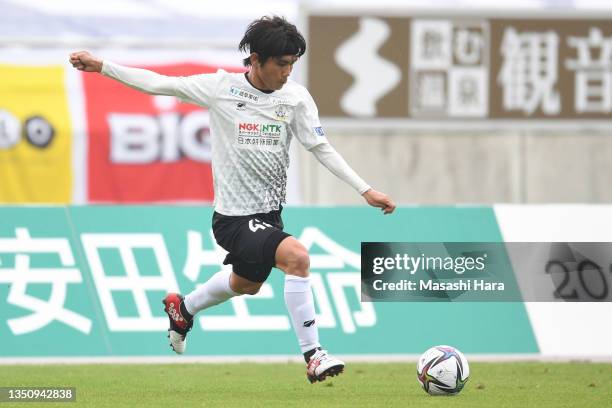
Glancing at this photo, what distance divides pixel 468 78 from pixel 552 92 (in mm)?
1080

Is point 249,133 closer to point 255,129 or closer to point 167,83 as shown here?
point 255,129

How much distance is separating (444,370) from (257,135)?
5.90 ft

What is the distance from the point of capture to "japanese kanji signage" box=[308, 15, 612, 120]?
17641 millimetres

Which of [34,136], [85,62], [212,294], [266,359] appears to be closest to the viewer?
[85,62]

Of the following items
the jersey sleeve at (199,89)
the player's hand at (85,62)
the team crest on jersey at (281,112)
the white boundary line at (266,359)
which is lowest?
the white boundary line at (266,359)

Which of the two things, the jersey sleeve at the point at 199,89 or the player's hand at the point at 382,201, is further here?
the jersey sleeve at the point at 199,89

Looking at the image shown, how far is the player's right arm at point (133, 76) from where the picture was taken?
8578 millimetres

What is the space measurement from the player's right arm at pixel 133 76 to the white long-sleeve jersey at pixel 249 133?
10mm

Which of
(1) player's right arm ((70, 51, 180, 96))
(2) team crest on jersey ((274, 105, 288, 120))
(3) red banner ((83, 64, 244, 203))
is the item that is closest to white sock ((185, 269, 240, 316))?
(2) team crest on jersey ((274, 105, 288, 120))

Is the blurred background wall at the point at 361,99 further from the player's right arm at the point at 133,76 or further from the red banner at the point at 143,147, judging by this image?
the player's right arm at the point at 133,76

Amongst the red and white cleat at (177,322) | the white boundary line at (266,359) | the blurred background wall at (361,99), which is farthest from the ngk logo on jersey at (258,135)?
the blurred background wall at (361,99)

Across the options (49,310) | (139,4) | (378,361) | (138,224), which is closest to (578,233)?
(378,361)

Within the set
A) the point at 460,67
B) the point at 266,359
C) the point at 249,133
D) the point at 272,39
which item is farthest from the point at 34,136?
the point at 272,39

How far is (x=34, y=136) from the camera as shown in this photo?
17.5m
